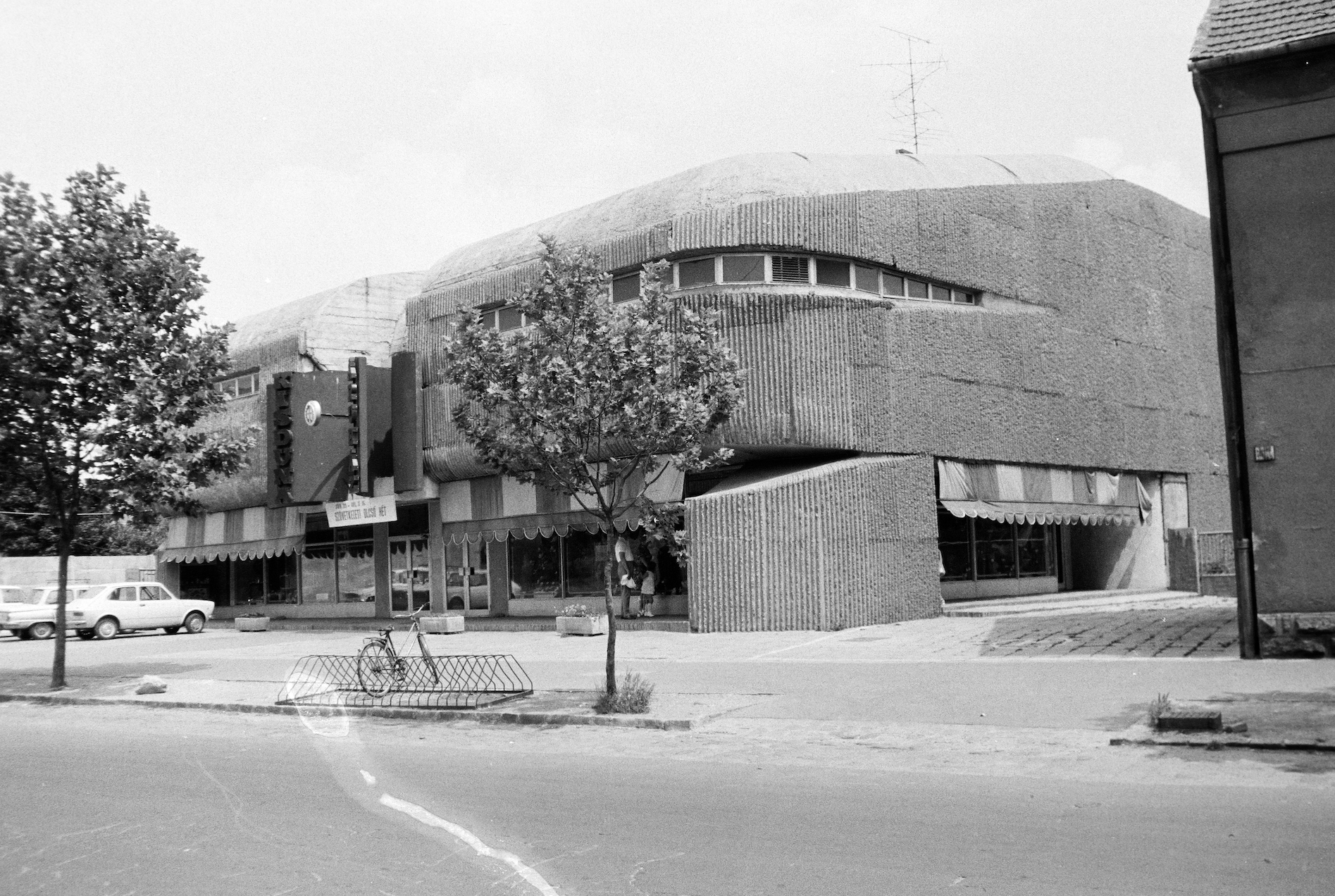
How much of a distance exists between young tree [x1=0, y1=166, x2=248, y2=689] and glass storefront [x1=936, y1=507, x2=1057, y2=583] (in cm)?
1653

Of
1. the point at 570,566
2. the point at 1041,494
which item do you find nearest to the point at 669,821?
the point at 570,566

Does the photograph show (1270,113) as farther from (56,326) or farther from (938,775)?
(56,326)

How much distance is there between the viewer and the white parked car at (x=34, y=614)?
105ft

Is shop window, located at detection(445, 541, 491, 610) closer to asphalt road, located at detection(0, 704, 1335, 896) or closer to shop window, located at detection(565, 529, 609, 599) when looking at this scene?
shop window, located at detection(565, 529, 609, 599)

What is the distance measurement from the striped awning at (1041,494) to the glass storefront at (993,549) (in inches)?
35.7

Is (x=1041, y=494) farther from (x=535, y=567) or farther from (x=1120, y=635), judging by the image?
(x=535, y=567)

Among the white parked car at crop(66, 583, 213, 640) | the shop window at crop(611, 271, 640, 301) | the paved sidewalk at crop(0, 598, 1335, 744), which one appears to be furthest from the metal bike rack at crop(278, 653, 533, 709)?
the white parked car at crop(66, 583, 213, 640)

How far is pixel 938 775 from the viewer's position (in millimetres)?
8758

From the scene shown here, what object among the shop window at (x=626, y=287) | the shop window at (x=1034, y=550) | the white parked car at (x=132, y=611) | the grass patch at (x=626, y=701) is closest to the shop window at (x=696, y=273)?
the shop window at (x=626, y=287)

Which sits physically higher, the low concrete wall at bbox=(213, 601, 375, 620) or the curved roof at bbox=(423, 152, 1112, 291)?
the curved roof at bbox=(423, 152, 1112, 291)

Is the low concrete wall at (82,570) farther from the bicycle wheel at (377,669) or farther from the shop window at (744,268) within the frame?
the bicycle wheel at (377,669)

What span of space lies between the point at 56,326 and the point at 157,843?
12.1 meters

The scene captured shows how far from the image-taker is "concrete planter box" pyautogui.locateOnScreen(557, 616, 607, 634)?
943 inches

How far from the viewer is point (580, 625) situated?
78.9 feet
